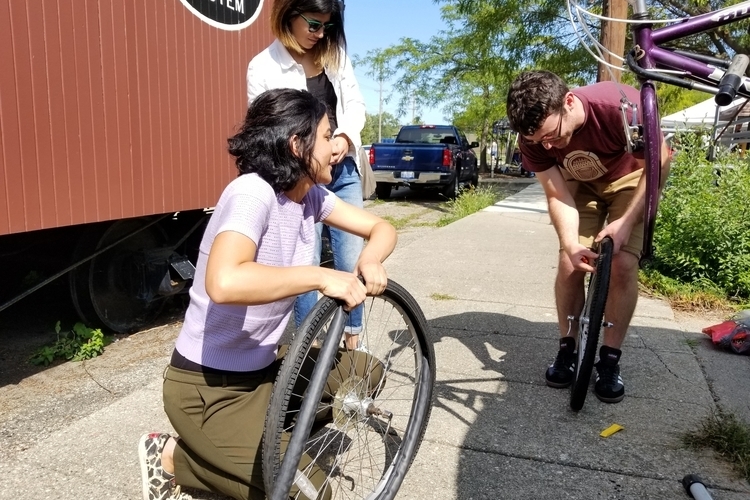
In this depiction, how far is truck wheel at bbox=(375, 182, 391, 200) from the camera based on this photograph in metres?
16.5

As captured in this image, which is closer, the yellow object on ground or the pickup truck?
the yellow object on ground

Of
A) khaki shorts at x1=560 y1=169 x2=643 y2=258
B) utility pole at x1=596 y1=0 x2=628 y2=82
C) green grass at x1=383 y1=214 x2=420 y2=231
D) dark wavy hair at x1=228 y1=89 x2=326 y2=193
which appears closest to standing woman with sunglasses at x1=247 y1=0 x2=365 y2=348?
dark wavy hair at x1=228 y1=89 x2=326 y2=193

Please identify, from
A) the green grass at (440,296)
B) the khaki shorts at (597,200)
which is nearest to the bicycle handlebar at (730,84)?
the khaki shorts at (597,200)

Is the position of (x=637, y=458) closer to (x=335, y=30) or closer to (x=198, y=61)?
(x=335, y=30)

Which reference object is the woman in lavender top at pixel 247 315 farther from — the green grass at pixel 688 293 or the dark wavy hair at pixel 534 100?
the green grass at pixel 688 293

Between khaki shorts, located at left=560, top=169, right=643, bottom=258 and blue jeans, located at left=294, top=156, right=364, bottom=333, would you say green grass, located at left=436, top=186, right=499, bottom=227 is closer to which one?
khaki shorts, located at left=560, top=169, right=643, bottom=258

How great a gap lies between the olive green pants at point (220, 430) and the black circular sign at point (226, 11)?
11.8 ft

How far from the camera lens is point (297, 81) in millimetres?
3201

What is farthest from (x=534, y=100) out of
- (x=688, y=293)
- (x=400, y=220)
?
(x=400, y=220)

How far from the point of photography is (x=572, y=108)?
121 inches

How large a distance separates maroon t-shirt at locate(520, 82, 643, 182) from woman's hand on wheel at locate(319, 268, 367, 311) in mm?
1741

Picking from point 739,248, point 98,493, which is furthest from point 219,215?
point 739,248

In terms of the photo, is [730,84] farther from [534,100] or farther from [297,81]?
[297,81]

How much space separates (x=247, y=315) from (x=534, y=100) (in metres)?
1.66
